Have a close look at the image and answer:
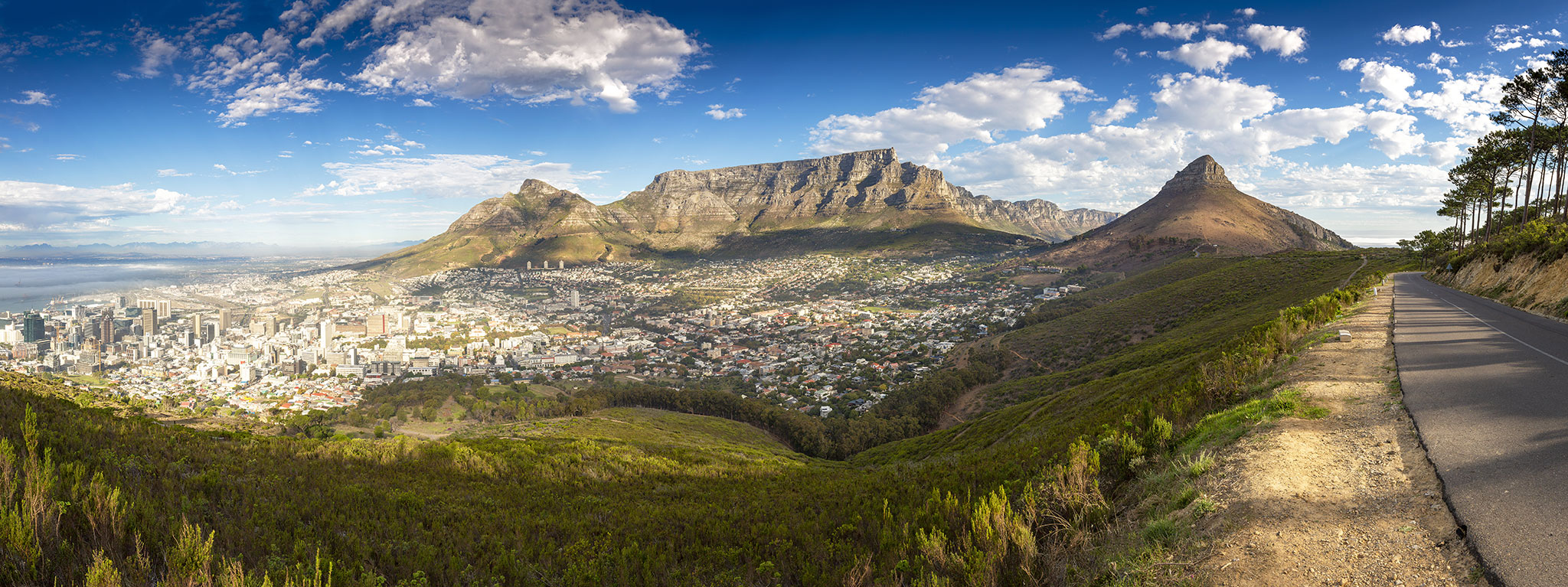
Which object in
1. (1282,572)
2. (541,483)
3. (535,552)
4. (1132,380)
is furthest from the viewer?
(1132,380)

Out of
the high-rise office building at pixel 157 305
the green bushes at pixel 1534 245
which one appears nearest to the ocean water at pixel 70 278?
the high-rise office building at pixel 157 305

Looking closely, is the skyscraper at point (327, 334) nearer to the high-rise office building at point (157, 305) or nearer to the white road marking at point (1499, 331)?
the high-rise office building at point (157, 305)

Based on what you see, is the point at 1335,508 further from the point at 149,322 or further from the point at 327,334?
the point at 149,322

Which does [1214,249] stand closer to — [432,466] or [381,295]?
[432,466]

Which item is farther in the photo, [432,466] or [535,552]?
[432,466]

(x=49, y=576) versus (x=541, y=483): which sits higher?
(x=49, y=576)

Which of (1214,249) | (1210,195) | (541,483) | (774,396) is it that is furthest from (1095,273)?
(541,483)

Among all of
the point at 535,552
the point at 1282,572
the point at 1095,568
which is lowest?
the point at 535,552
